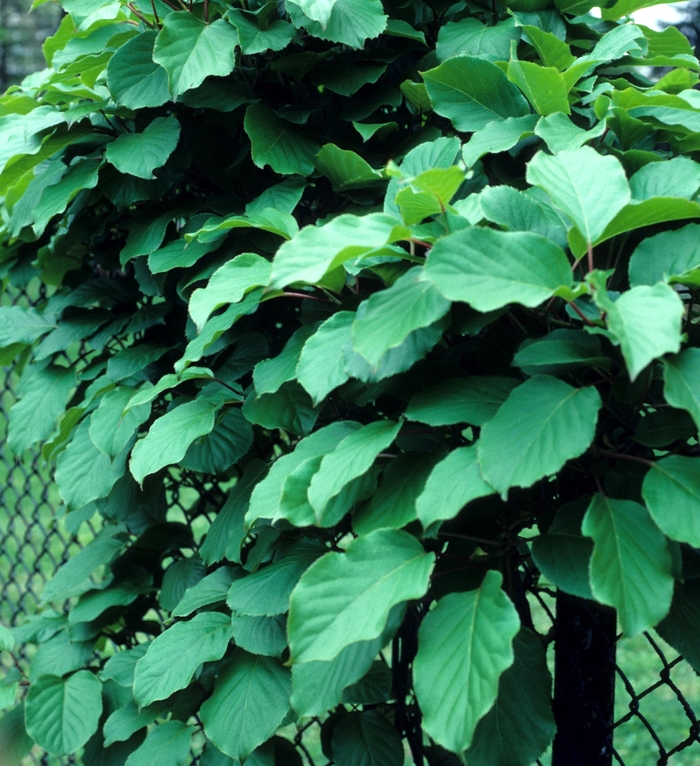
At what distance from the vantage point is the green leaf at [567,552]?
885mm

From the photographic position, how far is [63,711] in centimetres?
156

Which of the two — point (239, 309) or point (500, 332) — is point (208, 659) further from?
point (500, 332)

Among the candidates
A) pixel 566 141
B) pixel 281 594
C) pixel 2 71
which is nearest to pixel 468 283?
pixel 566 141

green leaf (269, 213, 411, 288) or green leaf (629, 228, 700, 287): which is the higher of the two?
green leaf (269, 213, 411, 288)

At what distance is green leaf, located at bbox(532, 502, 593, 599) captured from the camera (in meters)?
0.88

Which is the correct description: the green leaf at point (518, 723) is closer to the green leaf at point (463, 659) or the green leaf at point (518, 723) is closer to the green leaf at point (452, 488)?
the green leaf at point (463, 659)

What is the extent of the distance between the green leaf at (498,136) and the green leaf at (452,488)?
0.46 meters

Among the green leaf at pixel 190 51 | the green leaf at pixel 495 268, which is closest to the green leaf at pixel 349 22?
the green leaf at pixel 190 51

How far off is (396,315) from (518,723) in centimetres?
54

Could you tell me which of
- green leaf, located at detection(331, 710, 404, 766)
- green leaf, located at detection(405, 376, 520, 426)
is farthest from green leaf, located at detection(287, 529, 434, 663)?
green leaf, located at detection(331, 710, 404, 766)

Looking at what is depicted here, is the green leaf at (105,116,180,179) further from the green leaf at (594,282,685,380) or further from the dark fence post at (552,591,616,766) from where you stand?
the dark fence post at (552,591,616,766)

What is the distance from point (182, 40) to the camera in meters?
1.25

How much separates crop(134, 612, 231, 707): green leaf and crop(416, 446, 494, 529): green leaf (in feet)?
1.77

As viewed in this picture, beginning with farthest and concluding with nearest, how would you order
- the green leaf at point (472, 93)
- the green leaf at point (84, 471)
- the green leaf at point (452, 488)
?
the green leaf at point (84, 471) < the green leaf at point (472, 93) < the green leaf at point (452, 488)
